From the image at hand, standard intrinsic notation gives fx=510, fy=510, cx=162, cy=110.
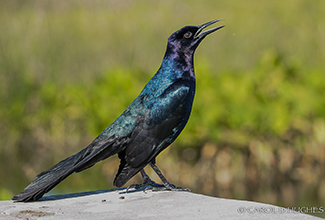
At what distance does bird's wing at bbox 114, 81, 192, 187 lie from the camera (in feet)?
12.4

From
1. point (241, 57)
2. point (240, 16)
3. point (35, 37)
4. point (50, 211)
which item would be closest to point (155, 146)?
point (50, 211)

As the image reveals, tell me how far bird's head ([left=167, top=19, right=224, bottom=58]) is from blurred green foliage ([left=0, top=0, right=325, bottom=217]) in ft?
7.76

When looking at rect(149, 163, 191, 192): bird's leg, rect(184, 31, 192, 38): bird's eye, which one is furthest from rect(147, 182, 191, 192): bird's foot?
rect(184, 31, 192, 38): bird's eye

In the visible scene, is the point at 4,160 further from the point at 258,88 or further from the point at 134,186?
the point at 134,186

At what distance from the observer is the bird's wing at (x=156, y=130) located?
12.4 feet

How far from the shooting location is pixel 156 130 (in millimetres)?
3850

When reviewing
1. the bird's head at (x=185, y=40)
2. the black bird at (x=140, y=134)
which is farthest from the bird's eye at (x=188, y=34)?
the black bird at (x=140, y=134)

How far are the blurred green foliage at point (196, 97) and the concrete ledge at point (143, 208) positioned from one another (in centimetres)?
168

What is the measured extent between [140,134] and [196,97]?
4.42 metres

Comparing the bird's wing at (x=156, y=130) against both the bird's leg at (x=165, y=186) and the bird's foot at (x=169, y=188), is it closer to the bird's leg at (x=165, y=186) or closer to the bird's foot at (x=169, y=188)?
the bird's leg at (x=165, y=186)

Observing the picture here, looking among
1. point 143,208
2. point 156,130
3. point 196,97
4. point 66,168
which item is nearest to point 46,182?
point 66,168

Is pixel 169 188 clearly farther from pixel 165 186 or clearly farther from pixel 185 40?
pixel 185 40

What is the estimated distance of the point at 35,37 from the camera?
10781 millimetres

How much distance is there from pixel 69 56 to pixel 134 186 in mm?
6685
